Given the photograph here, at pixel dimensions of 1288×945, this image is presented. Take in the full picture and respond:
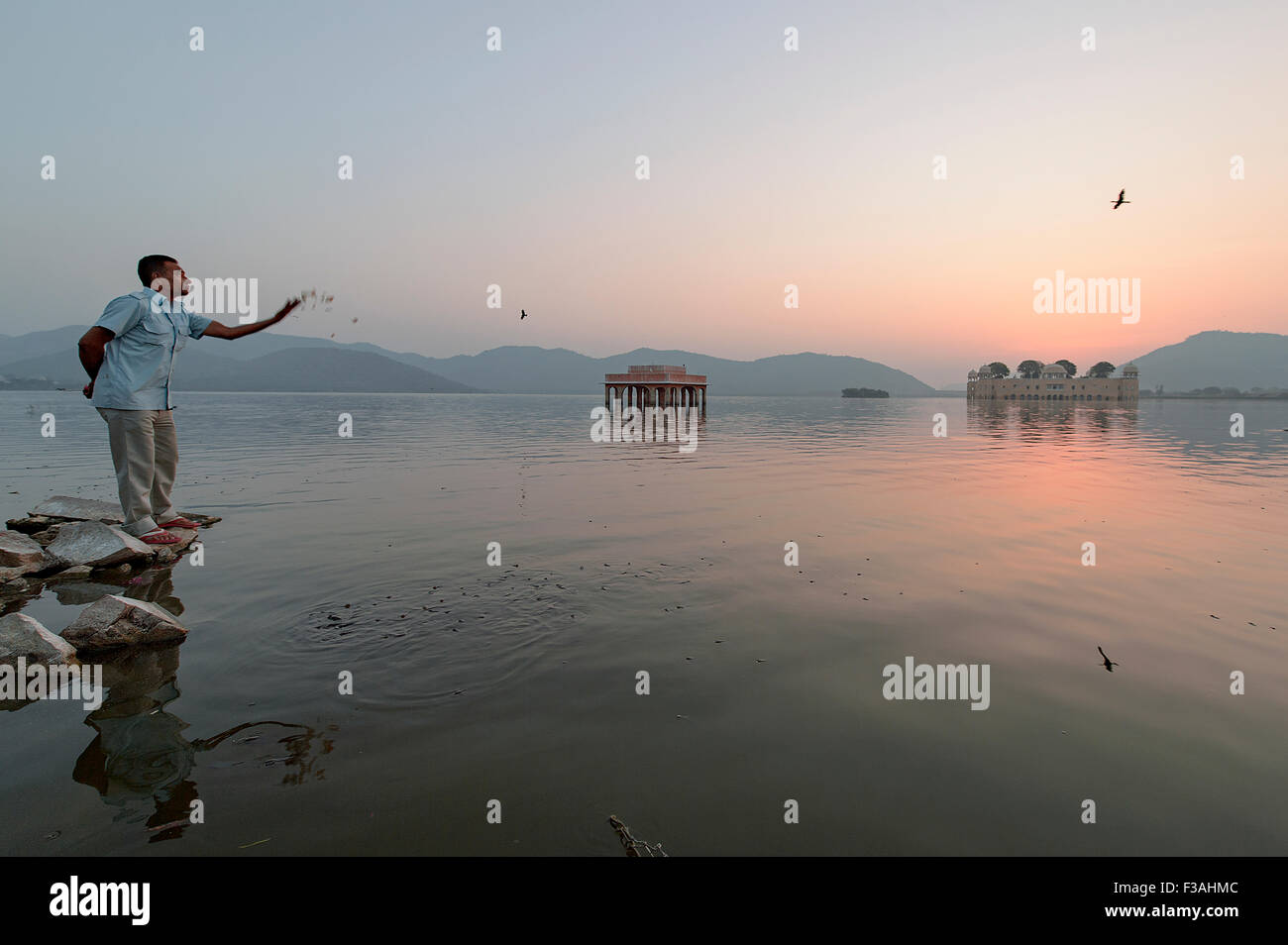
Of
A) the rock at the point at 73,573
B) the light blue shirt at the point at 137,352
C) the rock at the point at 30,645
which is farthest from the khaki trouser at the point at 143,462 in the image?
the rock at the point at 30,645

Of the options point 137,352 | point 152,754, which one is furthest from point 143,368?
point 152,754

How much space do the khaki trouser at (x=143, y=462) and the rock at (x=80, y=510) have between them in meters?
1.30

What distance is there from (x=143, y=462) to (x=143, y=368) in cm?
136

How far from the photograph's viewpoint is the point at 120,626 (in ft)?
18.6

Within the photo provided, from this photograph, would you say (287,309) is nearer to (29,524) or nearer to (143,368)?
(143,368)

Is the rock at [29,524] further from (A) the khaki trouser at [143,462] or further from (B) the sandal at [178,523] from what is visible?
(B) the sandal at [178,523]

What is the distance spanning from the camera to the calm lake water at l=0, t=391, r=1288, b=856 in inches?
132

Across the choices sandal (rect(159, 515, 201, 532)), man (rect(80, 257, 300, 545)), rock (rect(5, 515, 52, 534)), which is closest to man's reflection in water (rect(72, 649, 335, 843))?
man (rect(80, 257, 300, 545))

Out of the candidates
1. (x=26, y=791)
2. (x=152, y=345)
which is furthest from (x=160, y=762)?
(x=152, y=345)

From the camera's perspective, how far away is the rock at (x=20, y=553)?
7820 mm

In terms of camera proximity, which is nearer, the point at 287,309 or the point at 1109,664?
the point at 1109,664

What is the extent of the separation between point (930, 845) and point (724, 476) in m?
15.9

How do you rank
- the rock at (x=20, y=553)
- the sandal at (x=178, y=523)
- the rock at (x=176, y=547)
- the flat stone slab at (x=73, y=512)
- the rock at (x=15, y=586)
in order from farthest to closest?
the flat stone slab at (x=73, y=512)
the sandal at (x=178, y=523)
the rock at (x=176, y=547)
the rock at (x=20, y=553)
the rock at (x=15, y=586)
